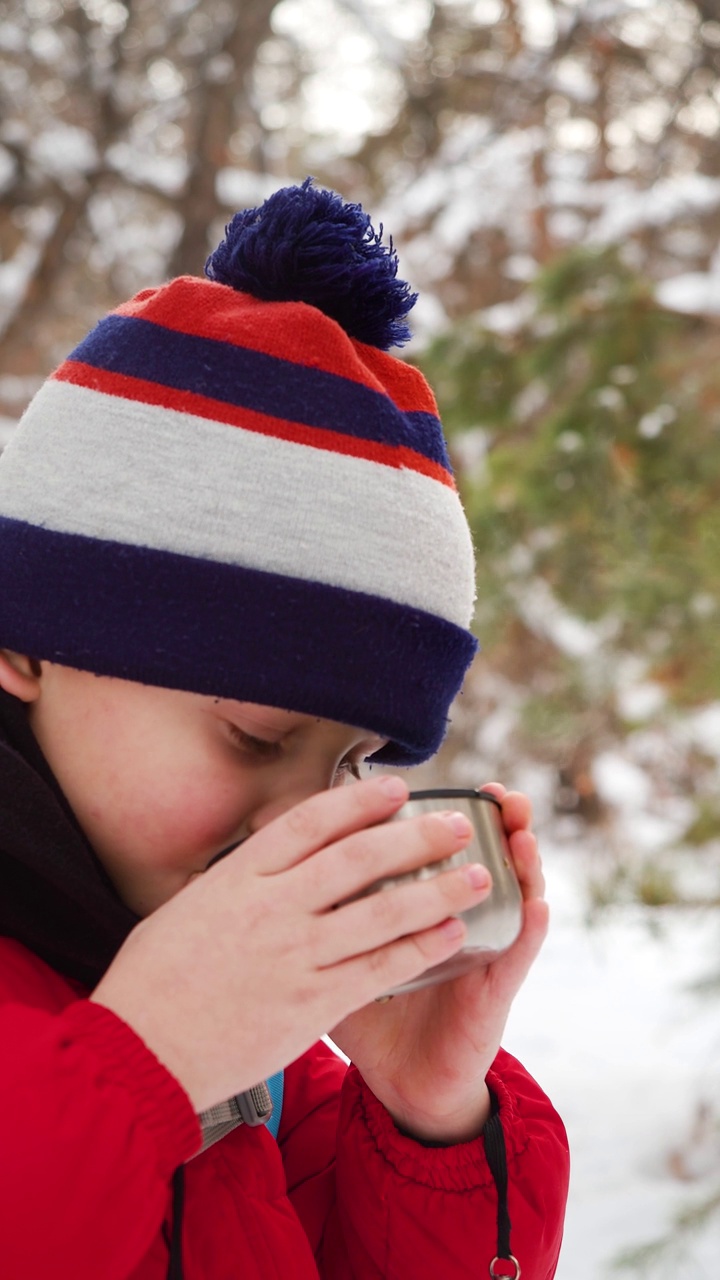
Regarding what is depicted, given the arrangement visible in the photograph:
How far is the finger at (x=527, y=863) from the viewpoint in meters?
0.84

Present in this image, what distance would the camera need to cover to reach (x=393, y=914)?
693 millimetres

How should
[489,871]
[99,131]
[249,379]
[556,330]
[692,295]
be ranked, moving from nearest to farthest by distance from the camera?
[489,871]
[249,379]
[556,330]
[692,295]
[99,131]

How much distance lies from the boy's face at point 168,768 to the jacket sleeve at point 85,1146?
19cm

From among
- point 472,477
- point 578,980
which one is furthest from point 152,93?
point 578,980

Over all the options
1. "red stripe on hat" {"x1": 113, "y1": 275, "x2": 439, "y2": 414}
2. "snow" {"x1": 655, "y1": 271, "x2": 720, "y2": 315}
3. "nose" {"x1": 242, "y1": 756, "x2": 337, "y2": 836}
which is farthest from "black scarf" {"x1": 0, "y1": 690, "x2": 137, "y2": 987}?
"snow" {"x1": 655, "y1": 271, "x2": 720, "y2": 315}

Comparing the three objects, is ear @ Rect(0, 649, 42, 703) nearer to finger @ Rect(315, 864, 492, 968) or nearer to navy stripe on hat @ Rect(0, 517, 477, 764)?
navy stripe on hat @ Rect(0, 517, 477, 764)

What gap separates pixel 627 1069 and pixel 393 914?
2.78 meters

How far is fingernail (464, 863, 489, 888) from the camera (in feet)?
2.35

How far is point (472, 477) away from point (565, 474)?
41cm

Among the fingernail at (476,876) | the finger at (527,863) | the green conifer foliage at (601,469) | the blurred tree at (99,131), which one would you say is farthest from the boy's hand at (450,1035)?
the blurred tree at (99,131)

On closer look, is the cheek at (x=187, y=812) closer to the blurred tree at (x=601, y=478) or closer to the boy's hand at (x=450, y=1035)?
the boy's hand at (x=450, y=1035)

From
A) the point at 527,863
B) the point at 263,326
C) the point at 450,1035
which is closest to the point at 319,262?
the point at 263,326

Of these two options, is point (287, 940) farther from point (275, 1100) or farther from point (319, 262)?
point (319, 262)

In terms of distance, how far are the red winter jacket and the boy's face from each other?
11cm
